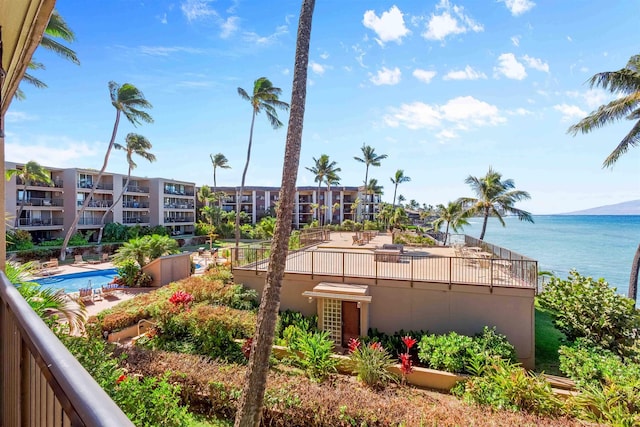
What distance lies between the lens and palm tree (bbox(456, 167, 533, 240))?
24.5 m

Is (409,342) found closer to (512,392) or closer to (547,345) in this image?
(512,392)

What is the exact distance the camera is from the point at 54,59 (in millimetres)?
17359

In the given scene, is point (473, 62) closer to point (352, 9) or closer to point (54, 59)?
point (352, 9)

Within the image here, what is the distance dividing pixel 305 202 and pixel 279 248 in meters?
56.3

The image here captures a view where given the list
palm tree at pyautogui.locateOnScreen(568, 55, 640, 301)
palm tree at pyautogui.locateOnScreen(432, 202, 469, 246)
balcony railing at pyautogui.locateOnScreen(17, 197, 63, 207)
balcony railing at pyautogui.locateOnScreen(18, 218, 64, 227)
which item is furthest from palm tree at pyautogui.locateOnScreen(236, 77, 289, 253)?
balcony railing at pyautogui.locateOnScreen(17, 197, 63, 207)

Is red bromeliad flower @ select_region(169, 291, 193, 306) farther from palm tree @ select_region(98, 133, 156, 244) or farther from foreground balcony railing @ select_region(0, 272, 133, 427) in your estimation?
palm tree @ select_region(98, 133, 156, 244)

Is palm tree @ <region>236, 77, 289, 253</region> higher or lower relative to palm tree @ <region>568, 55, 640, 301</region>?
higher

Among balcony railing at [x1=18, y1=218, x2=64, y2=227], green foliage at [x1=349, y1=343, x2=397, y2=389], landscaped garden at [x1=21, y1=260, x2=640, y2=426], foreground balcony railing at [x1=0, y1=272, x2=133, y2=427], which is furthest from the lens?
balcony railing at [x1=18, y1=218, x2=64, y2=227]

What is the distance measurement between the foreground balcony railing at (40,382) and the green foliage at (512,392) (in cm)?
857

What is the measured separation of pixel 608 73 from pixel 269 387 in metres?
19.2

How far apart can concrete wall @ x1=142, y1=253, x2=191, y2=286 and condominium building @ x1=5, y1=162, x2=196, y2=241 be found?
15.5 metres

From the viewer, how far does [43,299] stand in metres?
5.04

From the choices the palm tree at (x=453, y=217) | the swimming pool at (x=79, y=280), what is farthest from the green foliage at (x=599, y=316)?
the swimming pool at (x=79, y=280)

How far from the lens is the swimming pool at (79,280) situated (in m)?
19.9
